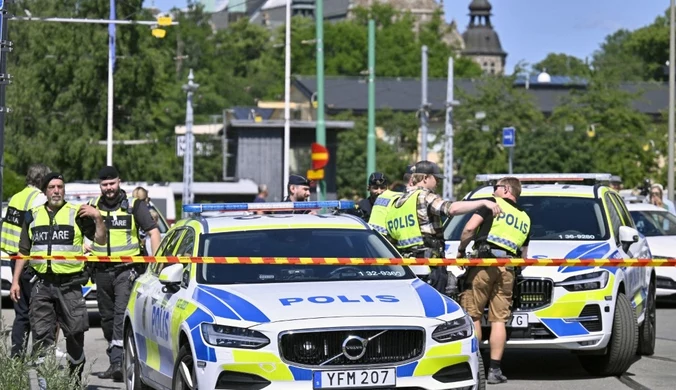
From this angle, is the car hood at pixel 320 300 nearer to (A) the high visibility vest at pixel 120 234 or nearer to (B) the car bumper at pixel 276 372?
(B) the car bumper at pixel 276 372

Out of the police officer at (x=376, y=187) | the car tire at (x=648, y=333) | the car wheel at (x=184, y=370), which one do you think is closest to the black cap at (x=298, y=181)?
the police officer at (x=376, y=187)

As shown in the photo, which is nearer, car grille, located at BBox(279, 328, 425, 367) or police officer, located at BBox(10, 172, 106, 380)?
car grille, located at BBox(279, 328, 425, 367)

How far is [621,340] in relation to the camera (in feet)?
42.3

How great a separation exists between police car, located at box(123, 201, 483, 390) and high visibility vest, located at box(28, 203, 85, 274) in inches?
43.0

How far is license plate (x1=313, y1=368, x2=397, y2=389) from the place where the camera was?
8.89 m

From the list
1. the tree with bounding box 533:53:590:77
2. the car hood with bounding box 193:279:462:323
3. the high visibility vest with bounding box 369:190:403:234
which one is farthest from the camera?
the tree with bounding box 533:53:590:77

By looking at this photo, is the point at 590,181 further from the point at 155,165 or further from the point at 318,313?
the point at 155,165

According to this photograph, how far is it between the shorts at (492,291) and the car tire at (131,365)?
2.71m

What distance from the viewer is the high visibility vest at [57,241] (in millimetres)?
11406

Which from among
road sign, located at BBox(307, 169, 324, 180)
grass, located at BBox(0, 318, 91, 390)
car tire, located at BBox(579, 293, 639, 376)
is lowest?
car tire, located at BBox(579, 293, 639, 376)

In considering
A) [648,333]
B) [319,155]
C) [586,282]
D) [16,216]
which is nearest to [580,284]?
[586,282]

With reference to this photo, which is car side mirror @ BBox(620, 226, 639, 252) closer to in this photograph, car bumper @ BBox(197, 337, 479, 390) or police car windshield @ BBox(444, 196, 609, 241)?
police car windshield @ BBox(444, 196, 609, 241)

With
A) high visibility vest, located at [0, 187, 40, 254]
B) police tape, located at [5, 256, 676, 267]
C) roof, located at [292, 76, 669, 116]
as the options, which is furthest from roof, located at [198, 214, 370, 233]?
roof, located at [292, 76, 669, 116]

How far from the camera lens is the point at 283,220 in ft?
35.6
